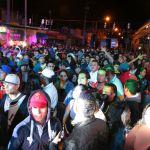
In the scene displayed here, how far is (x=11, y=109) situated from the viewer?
18.1 feet

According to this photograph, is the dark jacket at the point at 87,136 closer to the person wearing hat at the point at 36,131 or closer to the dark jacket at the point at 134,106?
the person wearing hat at the point at 36,131

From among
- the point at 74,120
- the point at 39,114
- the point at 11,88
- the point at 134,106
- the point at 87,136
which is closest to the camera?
the point at 87,136

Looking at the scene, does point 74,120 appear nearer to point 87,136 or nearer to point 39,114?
point 87,136

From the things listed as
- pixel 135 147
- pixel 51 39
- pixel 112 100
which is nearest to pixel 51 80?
pixel 112 100

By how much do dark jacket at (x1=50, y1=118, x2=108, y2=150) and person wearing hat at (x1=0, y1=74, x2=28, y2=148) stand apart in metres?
1.34

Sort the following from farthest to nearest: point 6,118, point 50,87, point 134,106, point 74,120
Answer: point 50,87
point 134,106
point 6,118
point 74,120

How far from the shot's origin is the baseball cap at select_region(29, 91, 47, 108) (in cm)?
431

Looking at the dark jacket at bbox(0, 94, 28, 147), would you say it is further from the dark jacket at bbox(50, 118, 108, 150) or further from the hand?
the dark jacket at bbox(50, 118, 108, 150)

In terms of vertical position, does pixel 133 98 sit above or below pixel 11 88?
below

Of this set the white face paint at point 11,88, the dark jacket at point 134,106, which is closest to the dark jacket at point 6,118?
the white face paint at point 11,88

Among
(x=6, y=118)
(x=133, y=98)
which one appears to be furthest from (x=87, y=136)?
(x=133, y=98)

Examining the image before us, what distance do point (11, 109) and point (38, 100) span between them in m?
1.30

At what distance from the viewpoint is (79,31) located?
96250mm

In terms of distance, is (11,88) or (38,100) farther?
(11,88)
